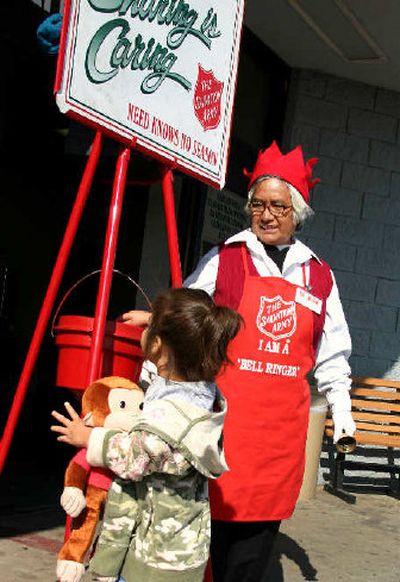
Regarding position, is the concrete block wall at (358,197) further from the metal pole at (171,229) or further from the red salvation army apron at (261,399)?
the red salvation army apron at (261,399)

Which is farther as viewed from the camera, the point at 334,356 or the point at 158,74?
the point at 334,356

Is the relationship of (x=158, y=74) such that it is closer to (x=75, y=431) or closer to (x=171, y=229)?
(x=171, y=229)

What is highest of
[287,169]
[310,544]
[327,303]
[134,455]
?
[287,169]

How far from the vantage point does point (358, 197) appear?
23.8 ft

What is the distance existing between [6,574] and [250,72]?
14.7 ft

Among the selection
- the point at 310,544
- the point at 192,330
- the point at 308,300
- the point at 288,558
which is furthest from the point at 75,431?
the point at 310,544

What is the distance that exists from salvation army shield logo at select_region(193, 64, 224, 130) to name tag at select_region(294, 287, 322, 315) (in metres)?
0.74

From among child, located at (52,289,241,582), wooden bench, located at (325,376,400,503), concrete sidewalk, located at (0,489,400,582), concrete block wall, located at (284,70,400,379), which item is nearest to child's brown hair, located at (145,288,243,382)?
child, located at (52,289,241,582)

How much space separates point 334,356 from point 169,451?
1.11 m

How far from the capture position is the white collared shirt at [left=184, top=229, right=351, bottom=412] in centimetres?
314

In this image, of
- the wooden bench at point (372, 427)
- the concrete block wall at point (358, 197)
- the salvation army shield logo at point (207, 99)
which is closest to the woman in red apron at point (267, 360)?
the salvation army shield logo at point (207, 99)

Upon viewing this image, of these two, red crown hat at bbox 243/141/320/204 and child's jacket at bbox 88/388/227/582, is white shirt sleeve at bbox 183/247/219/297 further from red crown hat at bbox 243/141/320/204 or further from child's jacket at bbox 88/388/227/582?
child's jacket at bbox 88/388/227/582

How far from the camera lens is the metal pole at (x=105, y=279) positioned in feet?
8.90

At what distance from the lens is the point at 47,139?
593 centimetres
